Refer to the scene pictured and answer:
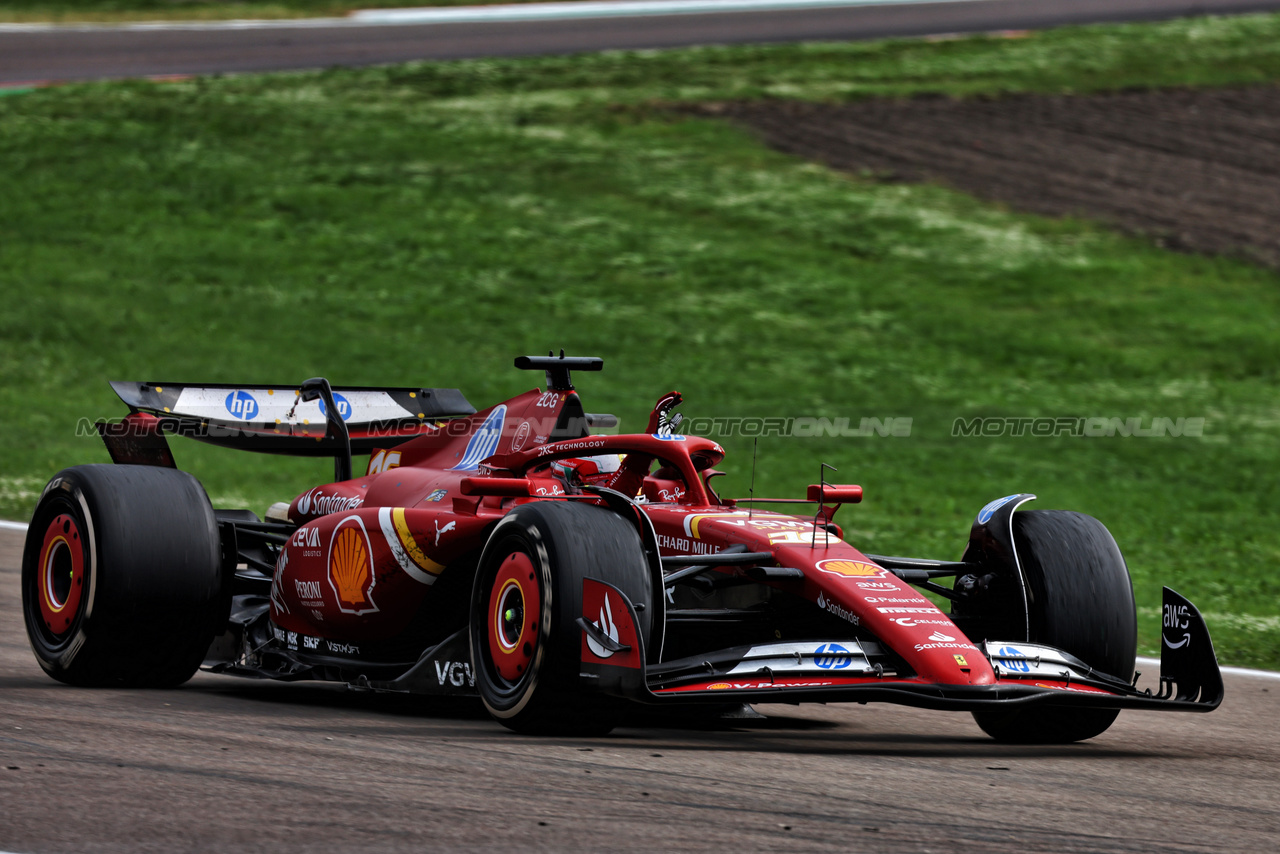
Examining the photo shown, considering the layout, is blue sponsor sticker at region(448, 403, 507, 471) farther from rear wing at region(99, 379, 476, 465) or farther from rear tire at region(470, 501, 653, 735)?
rear tire at region(470, 501, 653, 735)

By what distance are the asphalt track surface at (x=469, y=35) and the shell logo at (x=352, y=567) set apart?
2545 centimetres

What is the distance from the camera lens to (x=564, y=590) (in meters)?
6.60

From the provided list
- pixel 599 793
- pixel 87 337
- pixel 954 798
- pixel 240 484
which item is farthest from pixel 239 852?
pixel 87 337

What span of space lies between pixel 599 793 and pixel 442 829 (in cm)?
74

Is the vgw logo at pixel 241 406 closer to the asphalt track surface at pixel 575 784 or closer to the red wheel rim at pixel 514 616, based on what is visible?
the asphalt track surface at pixel 575 784

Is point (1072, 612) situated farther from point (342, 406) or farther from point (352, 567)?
point (342, 406)

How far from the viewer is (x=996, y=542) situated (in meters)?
7.83

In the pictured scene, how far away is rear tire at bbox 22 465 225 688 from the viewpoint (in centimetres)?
823

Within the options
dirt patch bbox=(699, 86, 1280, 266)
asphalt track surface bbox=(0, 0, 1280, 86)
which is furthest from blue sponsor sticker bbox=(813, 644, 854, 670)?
asphalt track surface bbox=(0, 0, 1280, 86)

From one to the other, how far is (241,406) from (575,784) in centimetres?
498

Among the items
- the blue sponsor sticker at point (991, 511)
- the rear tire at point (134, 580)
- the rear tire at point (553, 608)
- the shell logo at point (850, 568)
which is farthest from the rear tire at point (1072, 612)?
the rear tire at point (134, 580)

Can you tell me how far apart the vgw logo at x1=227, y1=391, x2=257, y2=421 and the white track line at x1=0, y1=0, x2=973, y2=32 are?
90.6 feet

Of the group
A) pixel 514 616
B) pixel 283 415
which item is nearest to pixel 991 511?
pixel 514 616

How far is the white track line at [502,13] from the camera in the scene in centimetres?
3591
